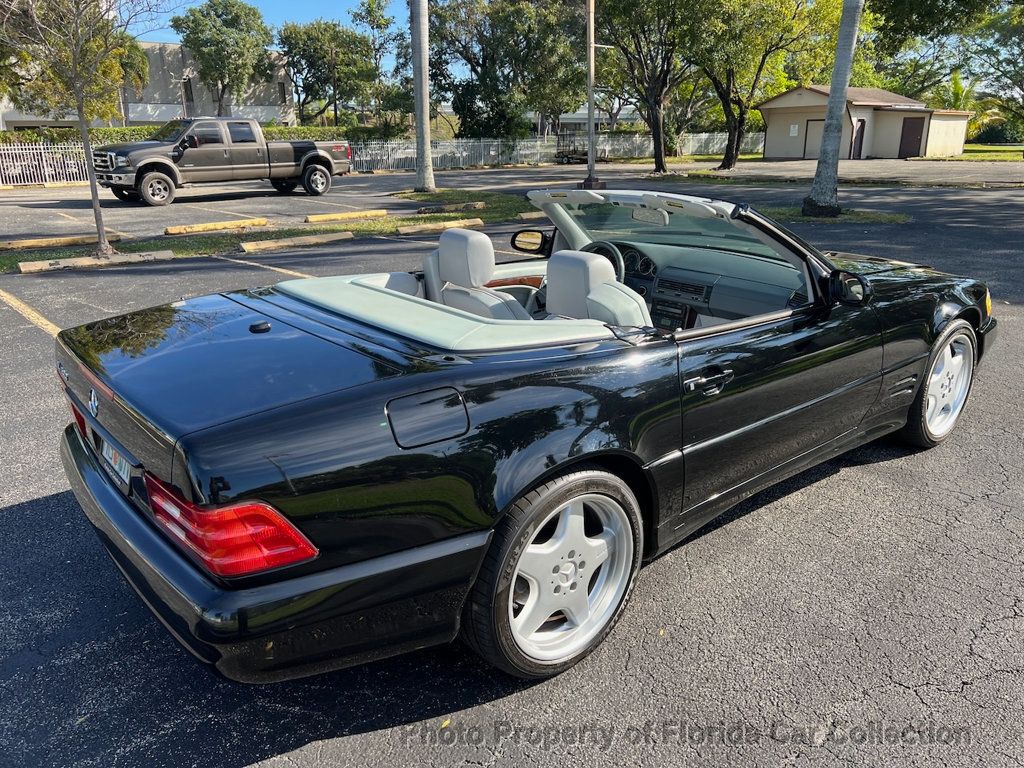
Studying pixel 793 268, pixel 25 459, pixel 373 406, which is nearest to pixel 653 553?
pixel 373 406

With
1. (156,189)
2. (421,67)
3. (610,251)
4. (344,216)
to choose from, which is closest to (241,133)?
(156,189)

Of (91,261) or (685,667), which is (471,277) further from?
(91,261)

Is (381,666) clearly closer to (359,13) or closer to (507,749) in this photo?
(507,749)

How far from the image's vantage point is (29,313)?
24.4ft

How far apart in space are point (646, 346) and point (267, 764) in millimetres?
1791

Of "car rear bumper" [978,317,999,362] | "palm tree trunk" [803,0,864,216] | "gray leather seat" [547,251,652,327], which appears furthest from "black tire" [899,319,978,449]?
"palm tree trunk" [803,0,864,216]

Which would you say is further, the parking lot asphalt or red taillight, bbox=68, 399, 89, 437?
red taillight, bbox=68, 399, 89, 437

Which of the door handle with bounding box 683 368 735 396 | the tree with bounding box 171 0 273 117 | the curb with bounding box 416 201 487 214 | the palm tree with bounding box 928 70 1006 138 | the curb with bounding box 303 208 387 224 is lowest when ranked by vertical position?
the curb with bounding box 303 208 387 224

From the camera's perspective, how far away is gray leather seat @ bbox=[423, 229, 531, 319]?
3.35 metres

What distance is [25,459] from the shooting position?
13.6 ft

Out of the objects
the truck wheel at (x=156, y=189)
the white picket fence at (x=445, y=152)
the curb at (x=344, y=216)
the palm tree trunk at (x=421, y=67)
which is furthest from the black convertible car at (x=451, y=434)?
the white picket fence at (x=445, y=152)

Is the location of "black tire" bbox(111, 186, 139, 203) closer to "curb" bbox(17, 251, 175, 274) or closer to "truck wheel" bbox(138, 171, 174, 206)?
"truck wheel" bbox(138, 171, 174, 206)

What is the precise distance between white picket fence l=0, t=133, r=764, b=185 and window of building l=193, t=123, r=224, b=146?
29.2 feet

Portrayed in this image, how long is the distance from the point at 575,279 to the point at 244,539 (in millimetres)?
1664
